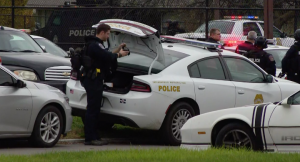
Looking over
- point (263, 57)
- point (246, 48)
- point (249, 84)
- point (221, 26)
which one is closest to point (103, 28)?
point (249, 84)

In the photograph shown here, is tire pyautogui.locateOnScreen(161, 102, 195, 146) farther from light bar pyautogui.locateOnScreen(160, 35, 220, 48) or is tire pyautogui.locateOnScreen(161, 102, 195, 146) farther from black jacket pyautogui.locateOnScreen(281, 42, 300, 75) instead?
black jacket pyautogui.locateOnScreen(281, 42, 300, 75)

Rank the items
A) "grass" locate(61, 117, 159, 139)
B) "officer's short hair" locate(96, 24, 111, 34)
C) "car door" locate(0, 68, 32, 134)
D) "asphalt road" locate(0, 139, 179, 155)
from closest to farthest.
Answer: "car door" locate(0, 68, 32, 134) → "asphalt road" locate(0, 139, 179, 155) → "officer's short hair" locate(96, 24, 111, 34) → "grass" locate(61, 117, 159, 139)

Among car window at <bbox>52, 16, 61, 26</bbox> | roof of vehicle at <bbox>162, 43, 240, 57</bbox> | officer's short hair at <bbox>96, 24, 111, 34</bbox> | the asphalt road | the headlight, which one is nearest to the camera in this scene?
the asphalt road

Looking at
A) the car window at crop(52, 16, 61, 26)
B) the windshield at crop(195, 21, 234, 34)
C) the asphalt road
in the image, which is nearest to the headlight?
the asphalt road

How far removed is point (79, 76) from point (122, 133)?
1.81m

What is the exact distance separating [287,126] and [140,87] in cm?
274

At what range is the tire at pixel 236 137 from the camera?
8.27 m

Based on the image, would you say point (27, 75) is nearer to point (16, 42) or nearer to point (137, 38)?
point (16, 42)

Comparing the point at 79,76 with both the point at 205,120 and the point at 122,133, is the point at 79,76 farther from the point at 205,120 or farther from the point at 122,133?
the point at 205,120

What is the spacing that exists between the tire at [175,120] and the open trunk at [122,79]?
0.77 meters

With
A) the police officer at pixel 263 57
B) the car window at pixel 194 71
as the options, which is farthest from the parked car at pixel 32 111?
the police officer at pixel 263 57

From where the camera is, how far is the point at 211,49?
11281mm

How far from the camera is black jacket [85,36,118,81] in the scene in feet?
32.6

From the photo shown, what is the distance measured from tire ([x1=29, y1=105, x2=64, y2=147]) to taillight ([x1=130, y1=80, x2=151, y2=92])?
4.05ft
